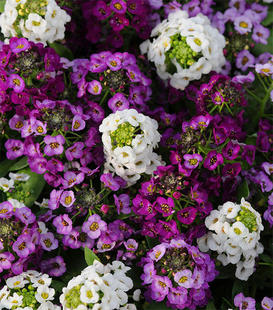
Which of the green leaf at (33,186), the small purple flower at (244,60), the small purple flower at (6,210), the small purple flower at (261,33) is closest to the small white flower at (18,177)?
the green leaf at (33,186)

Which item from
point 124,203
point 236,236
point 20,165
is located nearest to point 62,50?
point 20,165

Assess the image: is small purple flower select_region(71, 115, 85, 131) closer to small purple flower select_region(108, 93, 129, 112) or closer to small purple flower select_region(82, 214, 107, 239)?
small purple flower select_region(108, 93, 129, 112)

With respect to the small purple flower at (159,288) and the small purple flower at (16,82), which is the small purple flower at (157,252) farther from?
the small purple flower at (16,82)

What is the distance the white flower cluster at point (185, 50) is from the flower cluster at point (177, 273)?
1.03 metres

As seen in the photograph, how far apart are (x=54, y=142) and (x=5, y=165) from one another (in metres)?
0.53

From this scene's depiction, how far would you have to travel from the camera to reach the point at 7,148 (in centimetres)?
278

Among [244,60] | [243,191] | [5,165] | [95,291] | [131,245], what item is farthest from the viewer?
[244,60]

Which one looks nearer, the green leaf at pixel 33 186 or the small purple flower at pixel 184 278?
the small purple flower at pixel 184 278

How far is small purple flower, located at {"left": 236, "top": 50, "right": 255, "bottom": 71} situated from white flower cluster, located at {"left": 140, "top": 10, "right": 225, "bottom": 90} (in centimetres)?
28

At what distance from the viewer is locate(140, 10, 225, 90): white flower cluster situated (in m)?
2.81

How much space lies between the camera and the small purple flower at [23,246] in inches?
93.7

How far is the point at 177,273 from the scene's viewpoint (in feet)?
7.45

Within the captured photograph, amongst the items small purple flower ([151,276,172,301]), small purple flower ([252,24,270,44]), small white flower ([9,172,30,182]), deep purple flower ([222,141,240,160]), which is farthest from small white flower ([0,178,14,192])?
small purple flower ([252,24,270,44])

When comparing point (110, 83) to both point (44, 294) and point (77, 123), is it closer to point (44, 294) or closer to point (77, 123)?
point (77, 123)
